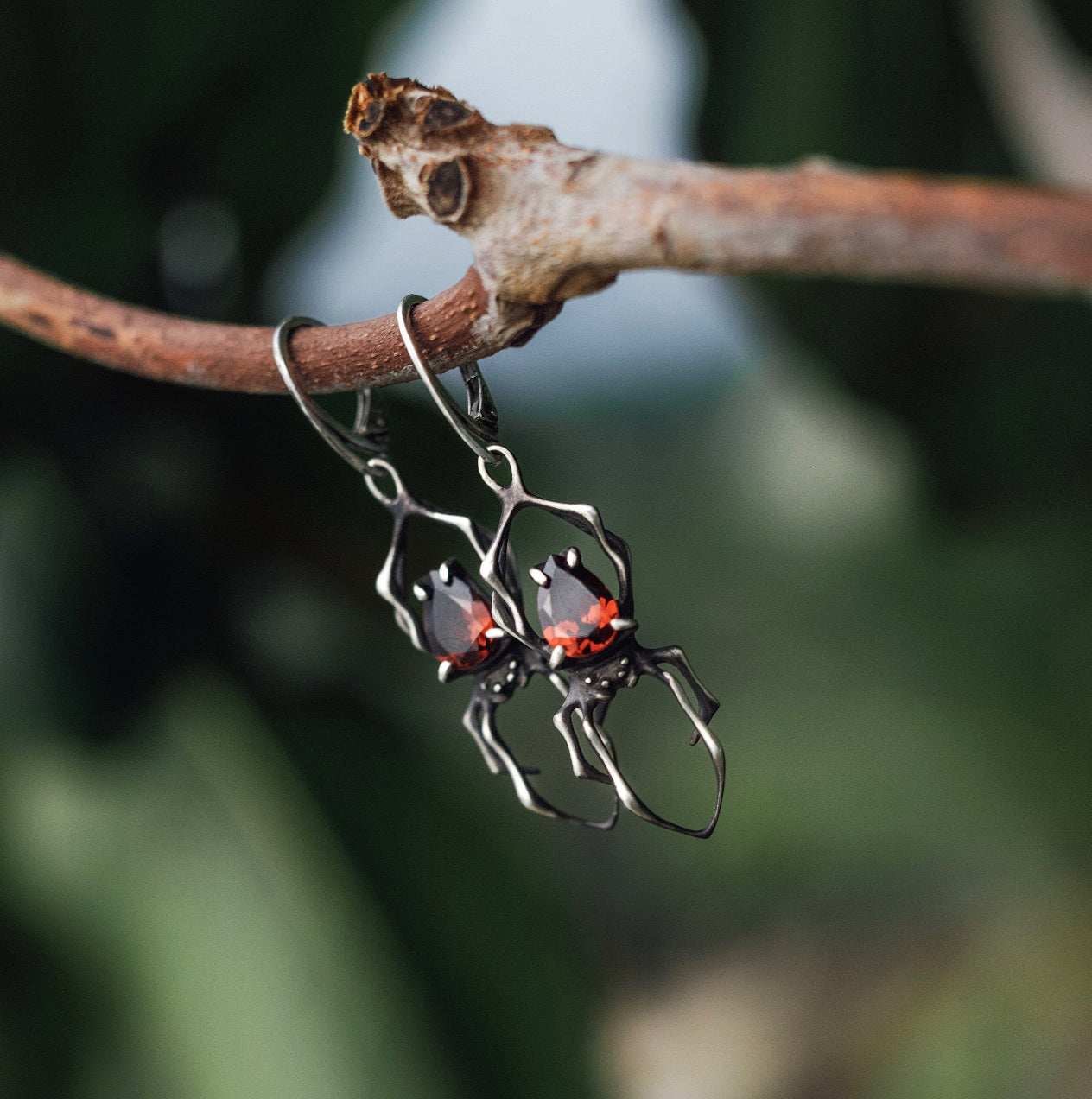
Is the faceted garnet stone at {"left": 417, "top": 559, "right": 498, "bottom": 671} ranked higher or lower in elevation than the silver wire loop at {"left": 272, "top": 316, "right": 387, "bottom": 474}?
lower

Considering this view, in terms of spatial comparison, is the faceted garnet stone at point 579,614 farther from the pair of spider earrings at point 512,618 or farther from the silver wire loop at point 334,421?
the silver wire loop at point 334,421

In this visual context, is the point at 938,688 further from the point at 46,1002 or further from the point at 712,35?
the point at 46,1002

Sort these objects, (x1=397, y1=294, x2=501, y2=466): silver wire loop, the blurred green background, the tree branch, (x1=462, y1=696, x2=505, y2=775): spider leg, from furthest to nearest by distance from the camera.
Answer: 1. the blurred green background
2. (x1=462, y1=696, x2=505, y2=775): spider leg
3. (x1=397, y1=294, x2=501, y2=466): silver wire loop
4. the tree branch

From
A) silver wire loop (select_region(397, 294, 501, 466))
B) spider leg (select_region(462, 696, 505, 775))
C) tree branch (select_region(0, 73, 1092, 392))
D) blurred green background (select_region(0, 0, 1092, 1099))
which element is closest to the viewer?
tree branch (select_region(0, 73, 1092, 392))

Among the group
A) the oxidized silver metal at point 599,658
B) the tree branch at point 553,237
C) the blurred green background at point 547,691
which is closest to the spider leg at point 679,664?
the oxidized silver metal at point 599,658

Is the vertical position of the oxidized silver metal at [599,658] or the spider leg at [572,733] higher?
the oxidized silver metal at [599,658]

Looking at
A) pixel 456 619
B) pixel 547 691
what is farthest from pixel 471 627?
pixel 547 691

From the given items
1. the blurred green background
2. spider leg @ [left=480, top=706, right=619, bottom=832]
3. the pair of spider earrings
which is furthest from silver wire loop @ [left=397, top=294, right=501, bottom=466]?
the blurred green background

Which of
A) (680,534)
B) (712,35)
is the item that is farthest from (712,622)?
(712,35)

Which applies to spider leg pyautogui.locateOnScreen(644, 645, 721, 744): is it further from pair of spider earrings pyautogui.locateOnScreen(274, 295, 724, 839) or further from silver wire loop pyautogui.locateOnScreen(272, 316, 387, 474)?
silver wire loop pyautogui.locateOnScreen(272, 316, 387, 474)
